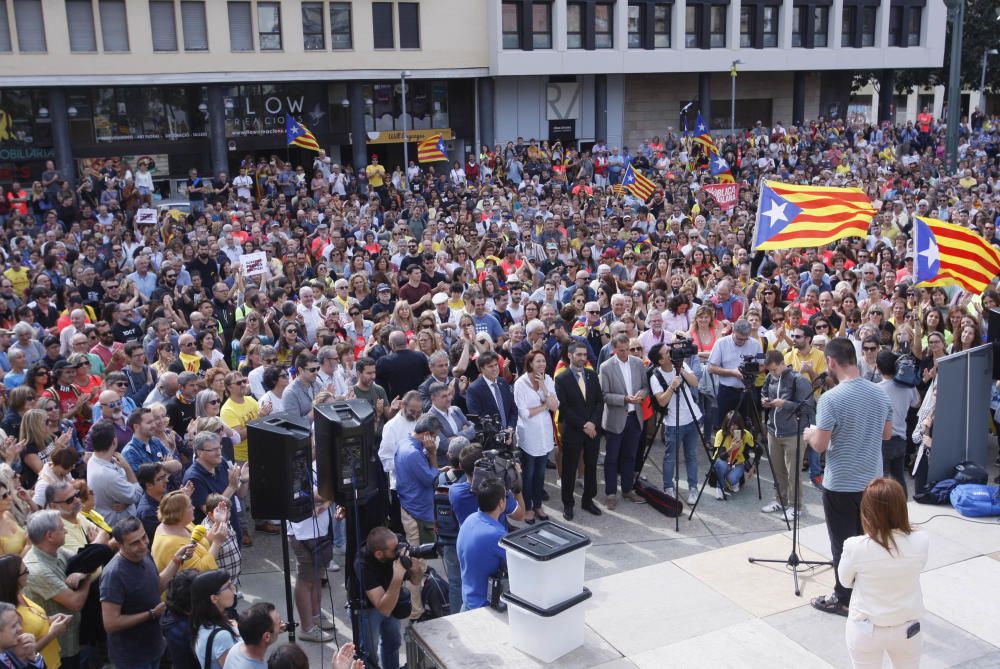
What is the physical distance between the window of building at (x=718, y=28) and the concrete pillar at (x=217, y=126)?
19856 millimetres

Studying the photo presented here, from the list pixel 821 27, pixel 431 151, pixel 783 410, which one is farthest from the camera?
pixel 821 27

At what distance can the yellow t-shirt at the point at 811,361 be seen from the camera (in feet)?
31.3

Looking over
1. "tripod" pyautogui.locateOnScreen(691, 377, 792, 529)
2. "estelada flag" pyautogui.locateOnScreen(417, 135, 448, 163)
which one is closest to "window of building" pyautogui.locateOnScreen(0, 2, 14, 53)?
"estelada flag" pyautogui.locateOnScreen(417, 135, 448, 163)

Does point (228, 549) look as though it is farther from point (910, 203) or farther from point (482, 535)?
point (910, 203)

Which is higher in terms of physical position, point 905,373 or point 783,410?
point 905,373

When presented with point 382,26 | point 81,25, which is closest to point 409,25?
point 382,26

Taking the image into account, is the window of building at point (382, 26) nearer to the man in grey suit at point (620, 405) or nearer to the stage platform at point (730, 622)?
the man in grey suit at point (620, 405)

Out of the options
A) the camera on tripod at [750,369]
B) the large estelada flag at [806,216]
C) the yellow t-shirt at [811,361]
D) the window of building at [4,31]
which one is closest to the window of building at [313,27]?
the window of building at [4,31]

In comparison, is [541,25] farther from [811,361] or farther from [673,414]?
[673,414]

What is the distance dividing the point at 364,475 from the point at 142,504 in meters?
2.02

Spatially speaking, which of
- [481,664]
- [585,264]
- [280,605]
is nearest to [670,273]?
[585,264]

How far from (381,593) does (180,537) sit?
1384 millimetres

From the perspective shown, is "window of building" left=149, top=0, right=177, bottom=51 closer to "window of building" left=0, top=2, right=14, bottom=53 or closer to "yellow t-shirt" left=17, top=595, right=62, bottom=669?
"window of building" left=0, top=2, right=14, bottom=53

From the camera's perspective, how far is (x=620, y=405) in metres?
8.98
